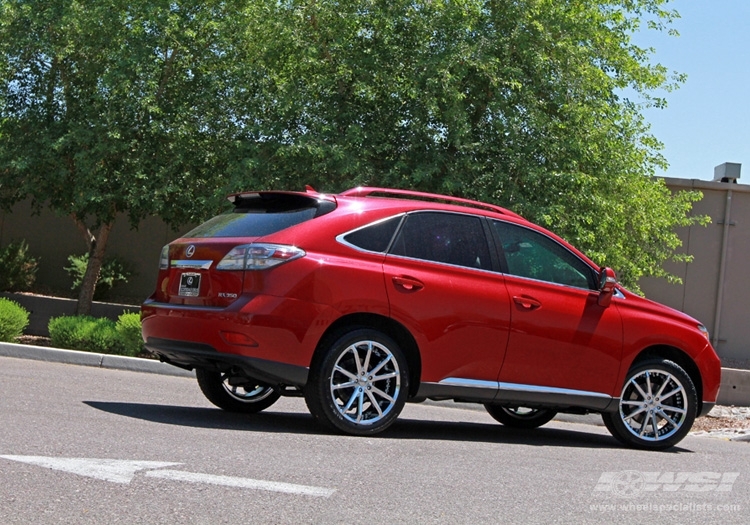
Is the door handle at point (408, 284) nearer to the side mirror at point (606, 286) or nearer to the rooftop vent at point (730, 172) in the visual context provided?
the side mirror at point (606, 286)

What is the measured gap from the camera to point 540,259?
8688mm

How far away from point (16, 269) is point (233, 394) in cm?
1717

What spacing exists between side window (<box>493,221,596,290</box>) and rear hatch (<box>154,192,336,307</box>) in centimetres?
155

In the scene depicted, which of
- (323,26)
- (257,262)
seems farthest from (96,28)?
A: (257,262)

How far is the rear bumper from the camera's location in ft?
24.3

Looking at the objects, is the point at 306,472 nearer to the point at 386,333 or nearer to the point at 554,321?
the point at 386,333

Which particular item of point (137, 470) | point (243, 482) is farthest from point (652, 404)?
point (137, 470)

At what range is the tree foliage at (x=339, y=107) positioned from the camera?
16391 millimetres

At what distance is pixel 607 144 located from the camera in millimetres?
16953

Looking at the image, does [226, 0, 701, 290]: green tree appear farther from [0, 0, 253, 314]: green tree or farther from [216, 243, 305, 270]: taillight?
[216, 243, 305, 270]: taillight

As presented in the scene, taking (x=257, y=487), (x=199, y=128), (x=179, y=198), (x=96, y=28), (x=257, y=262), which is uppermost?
(x=96, y=28)

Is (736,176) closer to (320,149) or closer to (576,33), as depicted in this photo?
(576,33)

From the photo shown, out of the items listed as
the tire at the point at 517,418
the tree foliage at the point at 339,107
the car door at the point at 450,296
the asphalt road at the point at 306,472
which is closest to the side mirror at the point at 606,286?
the car door at the point at 450,296

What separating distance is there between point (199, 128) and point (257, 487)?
46.1 ft
